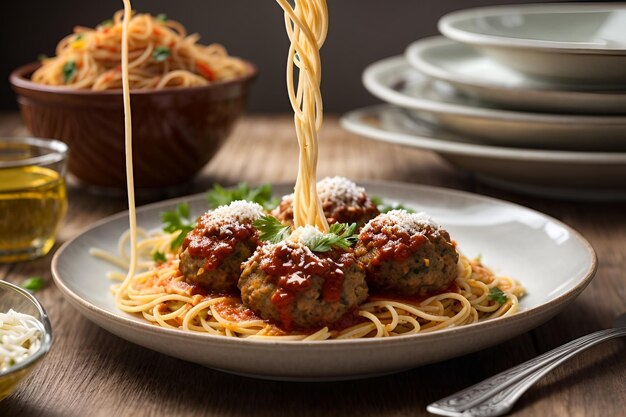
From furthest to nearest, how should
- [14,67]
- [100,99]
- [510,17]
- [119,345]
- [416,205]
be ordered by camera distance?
[14,67] < [510,17] < [100,99] < [416,205] < [119,345]

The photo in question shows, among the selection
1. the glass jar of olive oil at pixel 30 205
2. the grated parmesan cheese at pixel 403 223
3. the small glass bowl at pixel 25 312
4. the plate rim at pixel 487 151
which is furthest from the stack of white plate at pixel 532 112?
the small glass bowl at pixel 25 312

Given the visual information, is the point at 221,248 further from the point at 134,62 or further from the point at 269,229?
the point at 134,62

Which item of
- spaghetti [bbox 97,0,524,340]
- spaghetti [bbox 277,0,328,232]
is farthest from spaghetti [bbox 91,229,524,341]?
spaghetti [bbox 277,0,328,232]

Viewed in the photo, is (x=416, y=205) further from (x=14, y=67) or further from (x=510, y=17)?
(x=14, y=67)

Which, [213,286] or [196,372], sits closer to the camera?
[196,372]

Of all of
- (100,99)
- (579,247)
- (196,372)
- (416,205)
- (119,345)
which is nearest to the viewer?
(196,372)

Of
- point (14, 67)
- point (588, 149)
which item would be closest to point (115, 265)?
point (588, 149)
